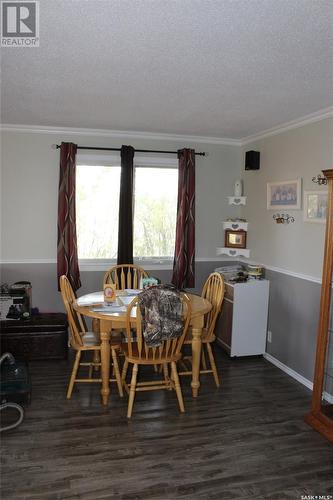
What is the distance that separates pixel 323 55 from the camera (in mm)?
2287

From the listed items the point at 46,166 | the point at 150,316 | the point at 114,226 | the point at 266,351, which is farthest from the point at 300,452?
the point at 46,166

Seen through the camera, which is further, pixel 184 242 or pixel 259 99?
pixel 184 242

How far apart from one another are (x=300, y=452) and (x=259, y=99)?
2580 mm

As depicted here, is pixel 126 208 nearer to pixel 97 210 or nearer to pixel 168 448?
pixel 97 210

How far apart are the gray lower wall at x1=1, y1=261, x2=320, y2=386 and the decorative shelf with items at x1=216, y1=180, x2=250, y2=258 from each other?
0.25 metres

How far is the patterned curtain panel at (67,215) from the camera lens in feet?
14.5

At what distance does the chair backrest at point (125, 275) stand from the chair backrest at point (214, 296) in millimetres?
722

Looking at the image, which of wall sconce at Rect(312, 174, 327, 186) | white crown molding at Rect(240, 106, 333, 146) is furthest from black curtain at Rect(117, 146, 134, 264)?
wall sconce at Rect(312, 174, 327, 186)

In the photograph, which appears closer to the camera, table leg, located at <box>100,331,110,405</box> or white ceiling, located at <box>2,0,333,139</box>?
white ceiling, located at <box>2,0,333,139</box>

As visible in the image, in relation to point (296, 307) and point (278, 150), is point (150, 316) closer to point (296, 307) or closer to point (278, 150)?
point (296, 307)

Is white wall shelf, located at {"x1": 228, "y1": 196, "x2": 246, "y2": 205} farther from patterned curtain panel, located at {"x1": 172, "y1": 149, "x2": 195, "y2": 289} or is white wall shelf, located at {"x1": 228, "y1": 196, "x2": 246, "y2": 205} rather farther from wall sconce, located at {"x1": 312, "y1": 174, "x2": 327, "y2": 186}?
wall sconce, located at {"x1": 312, "y1": 174, "x2": 327, "y2": 186}

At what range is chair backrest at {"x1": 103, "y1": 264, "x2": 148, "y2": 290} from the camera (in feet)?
13.9

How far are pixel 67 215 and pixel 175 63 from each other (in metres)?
2.43

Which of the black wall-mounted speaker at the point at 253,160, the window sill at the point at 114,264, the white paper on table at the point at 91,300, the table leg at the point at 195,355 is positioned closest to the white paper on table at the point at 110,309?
the white paper on table at the point at 91,300
